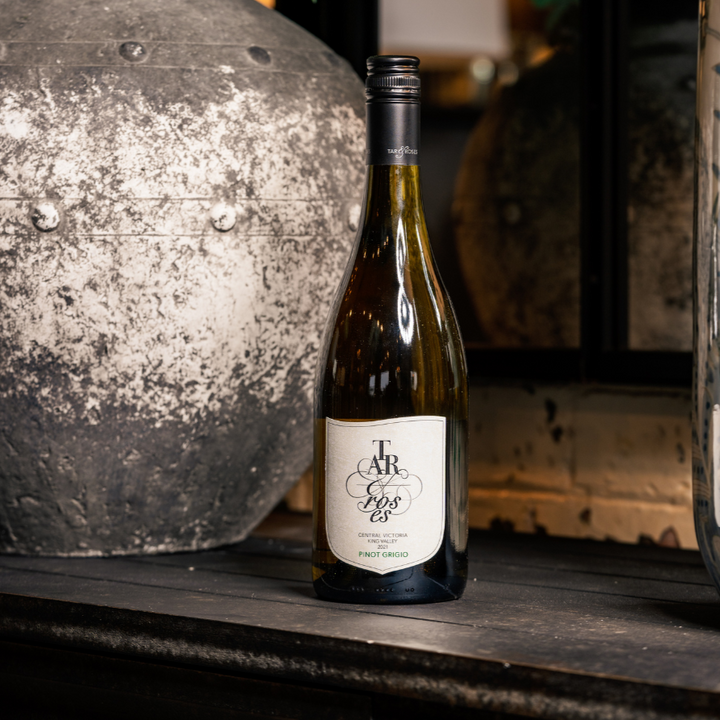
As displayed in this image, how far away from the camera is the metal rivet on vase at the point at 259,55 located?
1005mm

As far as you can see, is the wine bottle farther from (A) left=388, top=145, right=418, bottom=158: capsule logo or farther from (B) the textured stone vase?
(B) the textured stone vase

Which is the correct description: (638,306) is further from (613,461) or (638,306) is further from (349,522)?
(349,522)

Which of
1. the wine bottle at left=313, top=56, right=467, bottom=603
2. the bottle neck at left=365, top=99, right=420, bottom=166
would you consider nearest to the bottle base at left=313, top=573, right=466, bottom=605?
the wine bottle at left=313, top=56, right=467, bottom=603

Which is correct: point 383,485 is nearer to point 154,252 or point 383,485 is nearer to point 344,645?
point 344,645

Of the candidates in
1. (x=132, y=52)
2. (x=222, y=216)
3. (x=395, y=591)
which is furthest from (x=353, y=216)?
(x=395, y=591)

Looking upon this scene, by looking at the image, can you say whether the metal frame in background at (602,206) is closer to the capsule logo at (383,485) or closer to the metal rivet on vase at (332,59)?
the metal rivet on vase at (332,59)

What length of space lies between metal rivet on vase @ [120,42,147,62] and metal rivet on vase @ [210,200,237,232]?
0.49ft

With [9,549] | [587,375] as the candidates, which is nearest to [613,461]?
[587,375]

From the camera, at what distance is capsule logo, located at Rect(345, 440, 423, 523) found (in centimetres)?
84

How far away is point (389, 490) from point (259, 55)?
43 cm

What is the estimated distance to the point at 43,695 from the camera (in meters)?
0.86

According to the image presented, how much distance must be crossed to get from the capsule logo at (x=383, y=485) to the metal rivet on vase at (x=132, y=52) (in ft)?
1.34

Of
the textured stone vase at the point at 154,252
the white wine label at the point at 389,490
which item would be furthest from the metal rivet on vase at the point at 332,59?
the white wine label at the point at 389,490

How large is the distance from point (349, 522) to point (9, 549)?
0.39 meters
